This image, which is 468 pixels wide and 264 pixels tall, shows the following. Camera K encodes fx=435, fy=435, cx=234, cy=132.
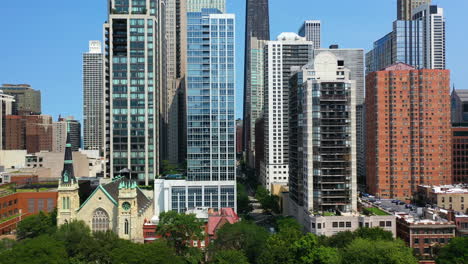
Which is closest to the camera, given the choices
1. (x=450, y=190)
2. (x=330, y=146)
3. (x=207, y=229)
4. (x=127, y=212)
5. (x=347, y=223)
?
(x=127, y=212)

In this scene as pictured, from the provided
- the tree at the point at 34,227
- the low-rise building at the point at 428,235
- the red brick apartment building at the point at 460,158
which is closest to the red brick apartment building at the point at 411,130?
the red brick apartment building at the point at 460,158

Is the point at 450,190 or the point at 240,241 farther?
the point at 450,190

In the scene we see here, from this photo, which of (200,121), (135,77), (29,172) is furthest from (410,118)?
(29,172)

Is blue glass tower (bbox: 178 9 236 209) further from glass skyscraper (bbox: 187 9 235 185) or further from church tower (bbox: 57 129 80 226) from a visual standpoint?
church tower (bbox: 57 129 80 226)

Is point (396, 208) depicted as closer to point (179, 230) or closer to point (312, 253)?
point (312, 253)

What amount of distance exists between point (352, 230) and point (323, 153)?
70.4ft

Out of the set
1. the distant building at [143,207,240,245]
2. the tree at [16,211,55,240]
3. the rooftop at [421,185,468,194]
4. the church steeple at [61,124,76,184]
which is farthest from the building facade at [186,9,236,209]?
the rooftop at [421,185,468,194]

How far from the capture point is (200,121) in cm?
14362

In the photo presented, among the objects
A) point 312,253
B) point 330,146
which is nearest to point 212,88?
point 330,146

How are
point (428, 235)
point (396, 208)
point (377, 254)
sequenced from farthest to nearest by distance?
point (396, 208)
point (428, 235)
point (377, 254)

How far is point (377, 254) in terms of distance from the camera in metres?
82.0

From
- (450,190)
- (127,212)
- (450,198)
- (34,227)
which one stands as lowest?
(34,227)

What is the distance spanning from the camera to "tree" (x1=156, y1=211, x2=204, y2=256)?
9481 cm

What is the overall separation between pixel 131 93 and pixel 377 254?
95.5 meters
